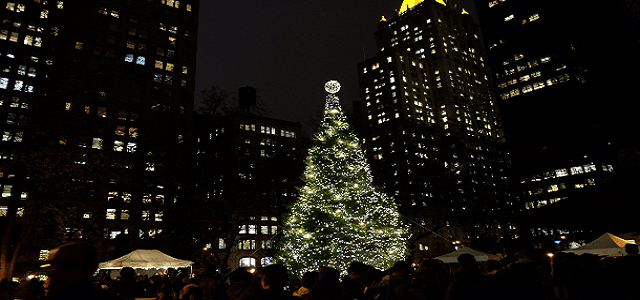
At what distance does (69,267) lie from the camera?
2281 mm

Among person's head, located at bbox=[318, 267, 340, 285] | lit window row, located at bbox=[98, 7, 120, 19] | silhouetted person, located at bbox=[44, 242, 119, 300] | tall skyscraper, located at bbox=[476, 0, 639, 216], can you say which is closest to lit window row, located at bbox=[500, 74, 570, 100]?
tall skyscraper, located at bbox=[476, 0, 639, 216]

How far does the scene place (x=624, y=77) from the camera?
10875 mm

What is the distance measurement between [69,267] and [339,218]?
15.2 m

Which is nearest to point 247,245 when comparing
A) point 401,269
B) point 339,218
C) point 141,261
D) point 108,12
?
point 108,12

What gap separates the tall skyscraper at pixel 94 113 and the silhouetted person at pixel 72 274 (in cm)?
1315

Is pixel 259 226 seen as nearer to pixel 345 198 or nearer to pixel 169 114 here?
pixel 169 114

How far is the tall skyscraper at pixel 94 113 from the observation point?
16594 millimetres

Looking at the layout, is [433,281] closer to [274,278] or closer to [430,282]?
[430,282]

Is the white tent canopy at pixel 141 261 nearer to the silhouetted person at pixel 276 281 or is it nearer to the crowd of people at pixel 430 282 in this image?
the crowd of people at pixel 430 282

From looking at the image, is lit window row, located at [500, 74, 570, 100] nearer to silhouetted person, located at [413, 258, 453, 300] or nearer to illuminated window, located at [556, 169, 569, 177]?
illuminated window, located at [556, 169, 569, 177]

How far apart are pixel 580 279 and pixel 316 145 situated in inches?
558

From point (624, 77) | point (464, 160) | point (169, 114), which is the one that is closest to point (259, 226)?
point (169, 114)

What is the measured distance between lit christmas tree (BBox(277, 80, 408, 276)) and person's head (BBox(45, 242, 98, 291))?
Answer: 48.9ft

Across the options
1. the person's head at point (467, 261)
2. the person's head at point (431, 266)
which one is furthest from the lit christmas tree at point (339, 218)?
the person's head at point (431, 266)
